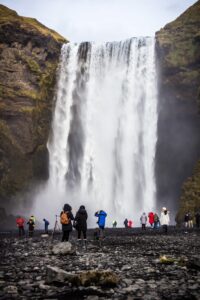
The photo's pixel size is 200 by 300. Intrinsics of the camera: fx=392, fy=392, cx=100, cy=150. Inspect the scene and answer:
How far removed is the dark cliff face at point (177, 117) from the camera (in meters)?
61.3

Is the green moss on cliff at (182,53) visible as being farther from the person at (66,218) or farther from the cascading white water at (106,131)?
the person at (66,218)

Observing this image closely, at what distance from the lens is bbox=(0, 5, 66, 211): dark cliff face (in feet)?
212

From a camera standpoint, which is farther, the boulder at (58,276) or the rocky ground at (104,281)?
the boulder at (58,276)

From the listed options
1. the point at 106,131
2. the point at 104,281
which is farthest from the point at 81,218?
the point at 106,131

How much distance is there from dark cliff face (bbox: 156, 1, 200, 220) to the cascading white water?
1.60 m

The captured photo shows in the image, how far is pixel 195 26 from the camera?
218 feet

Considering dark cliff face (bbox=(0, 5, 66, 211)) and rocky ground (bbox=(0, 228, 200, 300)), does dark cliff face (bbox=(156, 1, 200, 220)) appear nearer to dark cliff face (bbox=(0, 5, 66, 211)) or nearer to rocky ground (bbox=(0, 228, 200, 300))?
dark cliff face (bbox=(0, 5, 66, 211))

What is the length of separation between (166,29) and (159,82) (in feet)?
36.0

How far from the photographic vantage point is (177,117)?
62.6 metres

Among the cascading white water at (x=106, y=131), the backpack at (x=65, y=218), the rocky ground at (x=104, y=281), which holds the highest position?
the cascading white water at (x=106, y=131)

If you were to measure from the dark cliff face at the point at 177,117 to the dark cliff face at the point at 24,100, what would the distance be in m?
20.0

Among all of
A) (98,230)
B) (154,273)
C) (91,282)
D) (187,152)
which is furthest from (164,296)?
(187,152)

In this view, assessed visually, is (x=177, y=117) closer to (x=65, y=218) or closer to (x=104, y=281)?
(x=65, y=218)

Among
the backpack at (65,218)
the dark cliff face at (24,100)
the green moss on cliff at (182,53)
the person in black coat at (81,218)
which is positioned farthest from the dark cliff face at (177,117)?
the backpack at (65,218)
